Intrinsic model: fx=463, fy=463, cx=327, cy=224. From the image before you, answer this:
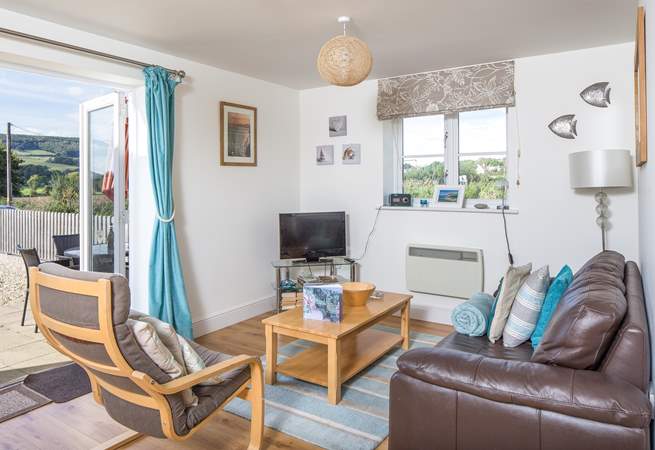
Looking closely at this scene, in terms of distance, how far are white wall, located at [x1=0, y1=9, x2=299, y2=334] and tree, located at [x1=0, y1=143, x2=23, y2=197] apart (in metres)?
1.47

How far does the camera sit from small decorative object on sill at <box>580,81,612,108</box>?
352cm

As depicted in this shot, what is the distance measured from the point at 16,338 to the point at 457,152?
162 inches

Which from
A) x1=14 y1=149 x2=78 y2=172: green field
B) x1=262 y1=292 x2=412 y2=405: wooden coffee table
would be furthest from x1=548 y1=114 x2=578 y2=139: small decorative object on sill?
x1=14 y1=149 x2=78 y2=172: green field

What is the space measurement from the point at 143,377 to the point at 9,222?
12.4ft

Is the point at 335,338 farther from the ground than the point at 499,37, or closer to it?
closer to it

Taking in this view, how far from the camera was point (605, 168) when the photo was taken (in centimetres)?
321

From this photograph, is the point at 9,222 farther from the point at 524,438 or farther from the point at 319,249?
the point at 524,438

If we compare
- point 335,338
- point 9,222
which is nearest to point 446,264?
point 335,338

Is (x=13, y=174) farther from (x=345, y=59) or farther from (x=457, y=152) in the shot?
(x=457, y=152)

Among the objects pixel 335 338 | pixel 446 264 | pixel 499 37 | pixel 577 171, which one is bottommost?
pixel 335 338

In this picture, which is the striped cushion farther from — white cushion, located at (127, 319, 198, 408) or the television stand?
the television stand

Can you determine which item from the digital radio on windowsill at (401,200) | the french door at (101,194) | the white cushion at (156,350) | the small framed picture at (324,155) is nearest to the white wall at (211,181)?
the french door at (101,194)

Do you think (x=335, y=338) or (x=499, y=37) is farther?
(x=499, y=37)

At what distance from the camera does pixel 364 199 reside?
4777 millimetres
